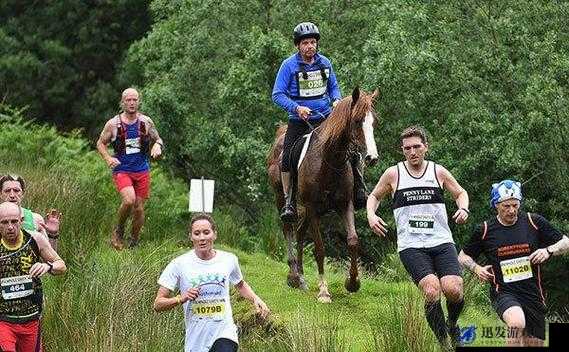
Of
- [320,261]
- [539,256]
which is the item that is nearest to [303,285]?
[320,261]

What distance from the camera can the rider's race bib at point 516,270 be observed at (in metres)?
9.84

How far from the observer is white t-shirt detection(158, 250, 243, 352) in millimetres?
9078

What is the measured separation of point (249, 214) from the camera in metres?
28.6

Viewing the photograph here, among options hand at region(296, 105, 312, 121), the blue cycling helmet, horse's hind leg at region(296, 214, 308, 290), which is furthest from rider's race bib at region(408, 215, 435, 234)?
horse's hind leg at region(296, 214, 308, 290)

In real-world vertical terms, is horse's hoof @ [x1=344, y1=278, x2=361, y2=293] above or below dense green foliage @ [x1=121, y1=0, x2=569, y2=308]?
below

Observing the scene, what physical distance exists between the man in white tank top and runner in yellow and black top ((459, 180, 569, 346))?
1.49 ft

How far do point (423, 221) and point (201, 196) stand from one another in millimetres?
7591

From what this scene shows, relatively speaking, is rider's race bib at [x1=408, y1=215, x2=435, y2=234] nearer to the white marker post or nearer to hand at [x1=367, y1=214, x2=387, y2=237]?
hand at [x1=367, y1=214, x2=387, y2=237]

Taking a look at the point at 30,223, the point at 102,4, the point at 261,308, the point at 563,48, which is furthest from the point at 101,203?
the point at 102,4

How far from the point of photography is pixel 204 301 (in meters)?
9.09

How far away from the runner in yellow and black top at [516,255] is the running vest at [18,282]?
3.48 meters

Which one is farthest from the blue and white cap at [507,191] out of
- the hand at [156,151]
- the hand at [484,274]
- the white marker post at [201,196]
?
the white marker post at [201,196]

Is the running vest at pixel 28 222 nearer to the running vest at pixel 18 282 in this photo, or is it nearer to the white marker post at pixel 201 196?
the running vest at pixel 18 282

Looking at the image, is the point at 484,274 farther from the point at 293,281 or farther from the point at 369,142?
the point at 293,281
